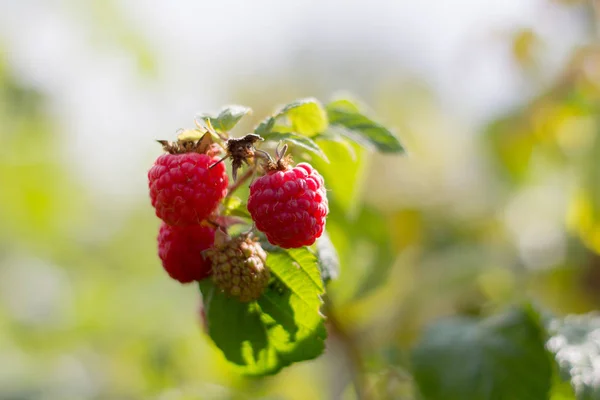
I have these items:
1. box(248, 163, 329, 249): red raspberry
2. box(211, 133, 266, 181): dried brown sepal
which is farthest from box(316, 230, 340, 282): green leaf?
box(211, 133, 266, 181): dried brown sepal

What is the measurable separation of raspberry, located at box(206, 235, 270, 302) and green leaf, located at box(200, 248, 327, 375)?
2.1 inches

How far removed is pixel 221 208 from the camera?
4.31 feet

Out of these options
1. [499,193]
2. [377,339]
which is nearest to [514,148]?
[499,193]

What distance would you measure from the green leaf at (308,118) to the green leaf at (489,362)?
2.32 feet

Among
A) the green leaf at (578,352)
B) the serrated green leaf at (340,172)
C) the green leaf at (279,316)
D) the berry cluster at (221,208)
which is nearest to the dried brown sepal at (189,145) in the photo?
the berry cluster at (221,208)

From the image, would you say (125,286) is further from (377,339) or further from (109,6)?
(377,339)

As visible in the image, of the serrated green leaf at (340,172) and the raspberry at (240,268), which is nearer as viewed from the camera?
the raspberry at (240,268)

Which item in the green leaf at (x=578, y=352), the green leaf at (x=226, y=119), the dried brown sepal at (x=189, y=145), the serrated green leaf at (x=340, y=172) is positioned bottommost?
the green leaf at (x=578, y=352)

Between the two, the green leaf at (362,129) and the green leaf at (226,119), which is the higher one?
the green leaf at (362,129)

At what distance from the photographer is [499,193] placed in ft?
13.2

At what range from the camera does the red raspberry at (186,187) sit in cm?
121

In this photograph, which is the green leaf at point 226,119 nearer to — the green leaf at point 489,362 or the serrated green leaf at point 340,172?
the serrated green leaf at point 340,172

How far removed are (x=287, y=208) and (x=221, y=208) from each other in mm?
208

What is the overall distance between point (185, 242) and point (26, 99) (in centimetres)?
339
